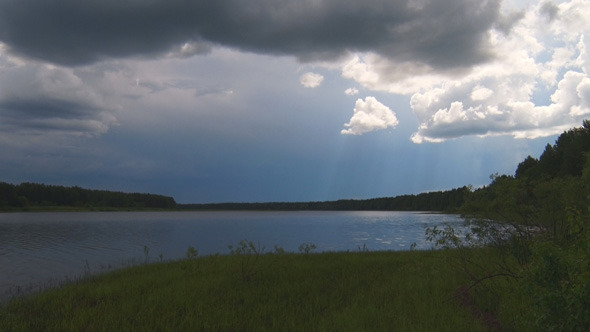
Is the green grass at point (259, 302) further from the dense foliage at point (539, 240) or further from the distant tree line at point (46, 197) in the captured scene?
the distant tree line at point (46, 197)

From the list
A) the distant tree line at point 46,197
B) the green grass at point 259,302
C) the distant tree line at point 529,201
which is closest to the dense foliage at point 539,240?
the distant tree line at point 529,201

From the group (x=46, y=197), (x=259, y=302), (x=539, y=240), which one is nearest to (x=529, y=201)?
(x=539, y=240)

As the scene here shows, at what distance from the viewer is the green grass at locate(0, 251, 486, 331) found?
9484mm

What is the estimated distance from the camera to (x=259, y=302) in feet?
37.8

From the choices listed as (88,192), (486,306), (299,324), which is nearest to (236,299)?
(299,324)

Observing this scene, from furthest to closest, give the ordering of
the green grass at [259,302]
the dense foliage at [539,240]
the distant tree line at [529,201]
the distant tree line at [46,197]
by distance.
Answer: the distant tree line at [46,197] → the distant tree line at [529,201] → the green grass at [259,302] → the dense foliage at [539,240]

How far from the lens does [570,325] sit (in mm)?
5559

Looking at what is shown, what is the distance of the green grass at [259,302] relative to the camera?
31.1ft

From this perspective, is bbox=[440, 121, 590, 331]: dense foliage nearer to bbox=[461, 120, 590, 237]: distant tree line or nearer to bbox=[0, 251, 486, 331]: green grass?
bbox=[461, 120, 590, 237]: distant tree line

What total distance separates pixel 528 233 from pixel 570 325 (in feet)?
30.6

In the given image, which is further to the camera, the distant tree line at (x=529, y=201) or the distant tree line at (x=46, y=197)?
the distant tree line at (x=46, y=197)

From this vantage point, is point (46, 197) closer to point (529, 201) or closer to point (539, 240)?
point (529, 201)

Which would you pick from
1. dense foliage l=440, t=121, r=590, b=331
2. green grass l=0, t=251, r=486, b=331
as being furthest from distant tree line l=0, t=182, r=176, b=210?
dense foliage l=440, t=121, r=590, b=331

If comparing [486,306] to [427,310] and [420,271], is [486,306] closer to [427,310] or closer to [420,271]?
[427,310]
